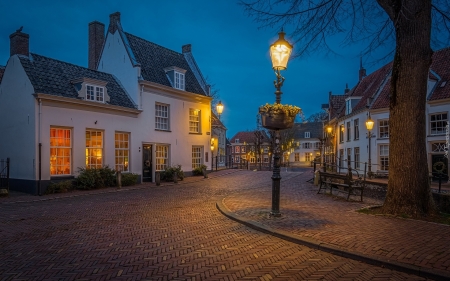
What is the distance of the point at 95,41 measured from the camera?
2386 centimetres

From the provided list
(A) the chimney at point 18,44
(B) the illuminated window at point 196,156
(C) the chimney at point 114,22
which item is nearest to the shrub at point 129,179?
(B) the illuminated window at point 196,156

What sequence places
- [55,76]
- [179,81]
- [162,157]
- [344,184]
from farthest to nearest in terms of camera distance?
[179,81] → [162,157] → [55,76] → [344,184]

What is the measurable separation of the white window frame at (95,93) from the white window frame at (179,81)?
5987mm

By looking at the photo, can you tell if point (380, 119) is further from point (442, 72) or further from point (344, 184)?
point (344, 184)

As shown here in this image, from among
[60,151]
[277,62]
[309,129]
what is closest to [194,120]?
[60,151]

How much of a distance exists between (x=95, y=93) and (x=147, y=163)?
18.4 feet

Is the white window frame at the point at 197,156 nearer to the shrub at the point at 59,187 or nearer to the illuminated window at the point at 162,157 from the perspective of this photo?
the illuminated window at the point at 162,157

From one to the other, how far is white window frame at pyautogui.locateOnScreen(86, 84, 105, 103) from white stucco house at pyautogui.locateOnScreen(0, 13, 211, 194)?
0.05 metres

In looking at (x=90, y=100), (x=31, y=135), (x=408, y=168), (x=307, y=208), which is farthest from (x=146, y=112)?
(x=408, y=168)

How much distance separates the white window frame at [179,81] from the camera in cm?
2339

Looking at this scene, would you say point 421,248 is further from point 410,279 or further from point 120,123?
point 120,123

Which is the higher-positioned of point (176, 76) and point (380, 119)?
point (176, 76)

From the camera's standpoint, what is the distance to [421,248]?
5.89 m

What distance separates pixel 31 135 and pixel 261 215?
477 inches
